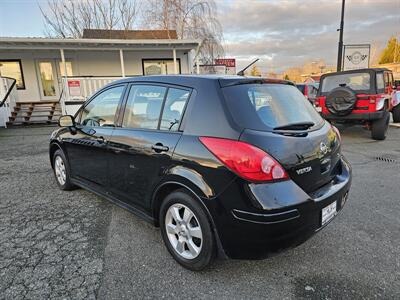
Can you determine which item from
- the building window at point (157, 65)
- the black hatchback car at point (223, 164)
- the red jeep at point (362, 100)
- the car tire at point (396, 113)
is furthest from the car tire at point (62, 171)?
the building window at point (157, 65)

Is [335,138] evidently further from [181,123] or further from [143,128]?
[143,128]

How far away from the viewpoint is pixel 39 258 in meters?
2.56

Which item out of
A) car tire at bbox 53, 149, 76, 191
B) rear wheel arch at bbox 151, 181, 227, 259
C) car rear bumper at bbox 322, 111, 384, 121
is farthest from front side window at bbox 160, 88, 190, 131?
car rear bumper at bbox 322, 111, 384, 121

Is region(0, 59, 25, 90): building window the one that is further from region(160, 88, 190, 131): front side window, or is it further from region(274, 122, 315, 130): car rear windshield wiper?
region(274, 122, 315, 130): car rear windshield wiper

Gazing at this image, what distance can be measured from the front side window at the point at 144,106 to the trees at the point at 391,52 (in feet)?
186

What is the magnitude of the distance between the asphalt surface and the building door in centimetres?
1161

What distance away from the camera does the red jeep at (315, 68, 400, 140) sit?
726 cm

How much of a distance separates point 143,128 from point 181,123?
1.71ft

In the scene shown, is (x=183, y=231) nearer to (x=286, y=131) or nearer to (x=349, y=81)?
(x=286, y=131)

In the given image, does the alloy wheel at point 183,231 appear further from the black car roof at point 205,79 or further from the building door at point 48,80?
the building door at point 48,80

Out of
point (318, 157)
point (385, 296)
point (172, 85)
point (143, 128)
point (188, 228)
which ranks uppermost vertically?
point (172, 85)

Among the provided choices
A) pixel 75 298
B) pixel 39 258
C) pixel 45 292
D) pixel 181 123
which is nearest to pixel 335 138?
pixel 181 123

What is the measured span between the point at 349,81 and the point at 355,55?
8.82m

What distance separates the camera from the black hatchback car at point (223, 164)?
1955 millimetres
